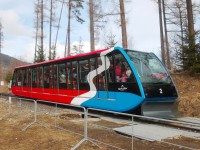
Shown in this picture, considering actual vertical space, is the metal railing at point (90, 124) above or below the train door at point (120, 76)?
below

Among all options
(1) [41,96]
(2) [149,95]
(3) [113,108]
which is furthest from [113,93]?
(1) [41,96]

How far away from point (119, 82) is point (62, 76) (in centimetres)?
545

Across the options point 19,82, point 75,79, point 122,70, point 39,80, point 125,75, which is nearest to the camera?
point 125,75

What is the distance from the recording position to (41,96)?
19500 mm

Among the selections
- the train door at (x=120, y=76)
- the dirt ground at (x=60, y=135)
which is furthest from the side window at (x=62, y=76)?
the train door at (x=120, y=76)

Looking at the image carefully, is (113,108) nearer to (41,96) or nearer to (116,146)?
(116,146)

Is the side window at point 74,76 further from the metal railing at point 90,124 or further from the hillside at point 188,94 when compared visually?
the hillside at point 188,94

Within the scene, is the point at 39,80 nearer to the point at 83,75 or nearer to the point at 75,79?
the point at 75,79

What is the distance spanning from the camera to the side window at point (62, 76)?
16.3m

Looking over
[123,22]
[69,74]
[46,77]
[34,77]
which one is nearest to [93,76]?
[69,74]

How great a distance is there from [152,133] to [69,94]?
873 centimetres

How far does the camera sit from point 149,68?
12156 mm

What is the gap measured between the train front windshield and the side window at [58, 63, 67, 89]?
5.19 meters

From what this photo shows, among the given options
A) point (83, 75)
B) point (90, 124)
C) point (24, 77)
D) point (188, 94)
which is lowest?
point (90, 124)
